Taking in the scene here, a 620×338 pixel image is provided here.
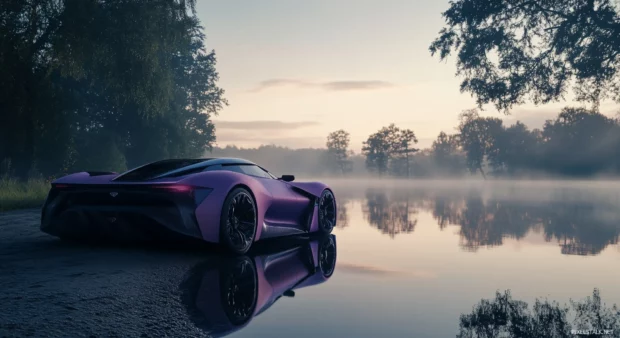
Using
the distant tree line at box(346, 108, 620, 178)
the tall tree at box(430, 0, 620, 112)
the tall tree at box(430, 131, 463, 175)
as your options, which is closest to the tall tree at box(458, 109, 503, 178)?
the distant tree line at box(346, 108, 620, 178)

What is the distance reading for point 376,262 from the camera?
6.25m

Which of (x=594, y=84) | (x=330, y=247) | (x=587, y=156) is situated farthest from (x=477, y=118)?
(x=330, y=247)

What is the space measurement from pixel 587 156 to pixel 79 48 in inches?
3438

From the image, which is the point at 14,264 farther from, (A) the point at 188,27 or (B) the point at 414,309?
(A) the point at 188,27

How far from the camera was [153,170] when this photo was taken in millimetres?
6363

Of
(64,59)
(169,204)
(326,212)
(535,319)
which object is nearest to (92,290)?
(169,204)

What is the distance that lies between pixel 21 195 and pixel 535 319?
14017 millimetres

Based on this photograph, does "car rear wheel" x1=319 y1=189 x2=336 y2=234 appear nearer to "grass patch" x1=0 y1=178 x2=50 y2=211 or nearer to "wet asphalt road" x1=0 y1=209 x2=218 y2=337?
"wet asphalt road" x1=0 y1=209 x2=218 y2=337

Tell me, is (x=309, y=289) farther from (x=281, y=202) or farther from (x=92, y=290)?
(x=281, y=202)

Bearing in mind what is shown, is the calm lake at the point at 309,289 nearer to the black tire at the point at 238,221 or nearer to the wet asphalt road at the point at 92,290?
the wet asphalt road at the point at 92,290

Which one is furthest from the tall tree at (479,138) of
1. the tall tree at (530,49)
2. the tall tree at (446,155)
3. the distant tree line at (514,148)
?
the tall tree at (530,49)

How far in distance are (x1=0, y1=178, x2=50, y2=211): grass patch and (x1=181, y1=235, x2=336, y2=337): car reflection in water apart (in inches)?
346

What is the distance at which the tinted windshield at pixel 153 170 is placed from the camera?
6.03m

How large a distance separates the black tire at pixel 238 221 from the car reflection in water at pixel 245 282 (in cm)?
16
